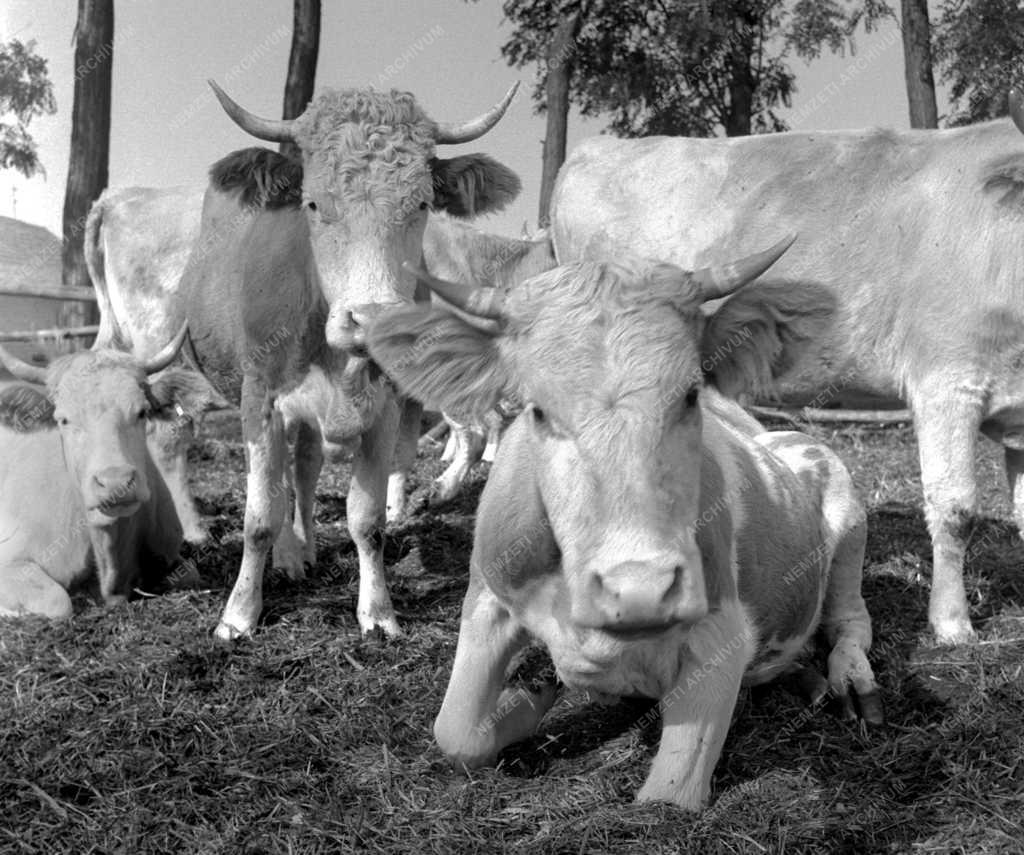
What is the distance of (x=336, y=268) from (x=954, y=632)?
126 inches

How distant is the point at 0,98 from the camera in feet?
76.3

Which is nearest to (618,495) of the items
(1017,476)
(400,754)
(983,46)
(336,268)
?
(400,754)

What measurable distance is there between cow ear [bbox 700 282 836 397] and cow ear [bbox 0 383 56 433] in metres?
3.89

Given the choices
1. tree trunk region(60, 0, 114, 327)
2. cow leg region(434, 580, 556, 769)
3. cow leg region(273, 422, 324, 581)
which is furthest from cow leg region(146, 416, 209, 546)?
tree trunk region(60, 0, 114, 327)

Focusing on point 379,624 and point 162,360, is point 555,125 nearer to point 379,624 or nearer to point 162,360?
point 162,360

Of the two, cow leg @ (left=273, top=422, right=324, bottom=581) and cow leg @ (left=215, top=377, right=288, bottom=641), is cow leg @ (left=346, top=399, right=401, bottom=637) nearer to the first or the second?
cow leg @ (left=215, top=377, right=288, bottom=641)

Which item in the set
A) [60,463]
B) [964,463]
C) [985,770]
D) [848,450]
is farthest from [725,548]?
[848,450]

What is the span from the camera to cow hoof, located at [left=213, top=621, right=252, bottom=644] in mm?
4812

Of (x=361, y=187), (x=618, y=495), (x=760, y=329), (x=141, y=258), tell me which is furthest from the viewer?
(x=141, y=258)

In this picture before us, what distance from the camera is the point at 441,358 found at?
3.16 m

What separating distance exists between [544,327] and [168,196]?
6426 mm

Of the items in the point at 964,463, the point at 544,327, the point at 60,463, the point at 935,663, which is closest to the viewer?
the point at 544,327

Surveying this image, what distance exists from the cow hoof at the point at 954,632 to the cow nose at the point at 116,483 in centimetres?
375

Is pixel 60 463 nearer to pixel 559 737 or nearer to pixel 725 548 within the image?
pixel 559 737
